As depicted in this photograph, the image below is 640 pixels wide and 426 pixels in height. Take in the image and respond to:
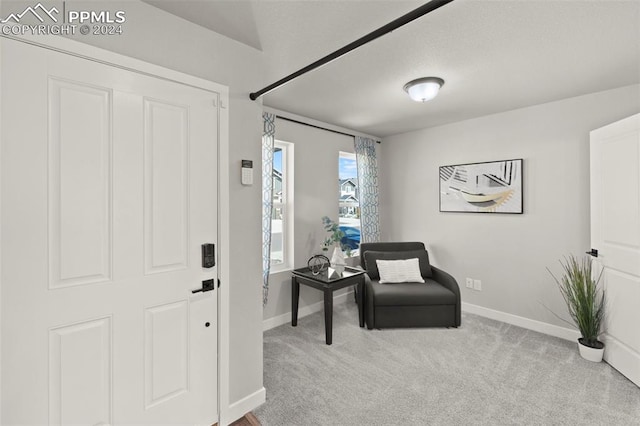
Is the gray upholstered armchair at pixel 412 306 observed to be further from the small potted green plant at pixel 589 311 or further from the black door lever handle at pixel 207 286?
the black door lever handle at pixel 207 286

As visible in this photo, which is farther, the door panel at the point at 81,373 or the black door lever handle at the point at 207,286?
the black door lever handle at the point at 207,286

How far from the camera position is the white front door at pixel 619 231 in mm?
2236

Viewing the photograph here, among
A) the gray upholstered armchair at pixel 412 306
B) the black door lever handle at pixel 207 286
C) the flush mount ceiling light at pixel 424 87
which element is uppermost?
the flush mount ceiling light at pixel 424 87

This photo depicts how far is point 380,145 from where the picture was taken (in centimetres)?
470

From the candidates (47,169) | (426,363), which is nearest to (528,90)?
(426,363)

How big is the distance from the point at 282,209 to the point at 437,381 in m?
2.33

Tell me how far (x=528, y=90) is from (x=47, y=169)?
11.9 ft

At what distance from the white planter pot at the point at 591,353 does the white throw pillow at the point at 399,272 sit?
149cm

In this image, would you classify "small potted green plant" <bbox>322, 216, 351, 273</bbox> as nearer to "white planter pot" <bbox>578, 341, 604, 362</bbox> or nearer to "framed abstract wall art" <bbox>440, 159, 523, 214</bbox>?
"framed abstract wall art" <bbox>440, 159, 523, 214</bbox>

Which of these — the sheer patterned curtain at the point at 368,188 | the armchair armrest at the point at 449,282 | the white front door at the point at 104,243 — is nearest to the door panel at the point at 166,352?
the white front door at the point at 104,243

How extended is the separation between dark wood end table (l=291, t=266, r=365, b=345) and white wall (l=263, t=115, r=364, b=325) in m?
A: 0.17

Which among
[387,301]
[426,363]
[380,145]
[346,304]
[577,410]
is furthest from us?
[380,145]

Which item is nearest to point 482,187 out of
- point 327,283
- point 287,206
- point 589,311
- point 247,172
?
point 589,311

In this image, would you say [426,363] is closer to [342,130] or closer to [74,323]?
[74,323]
